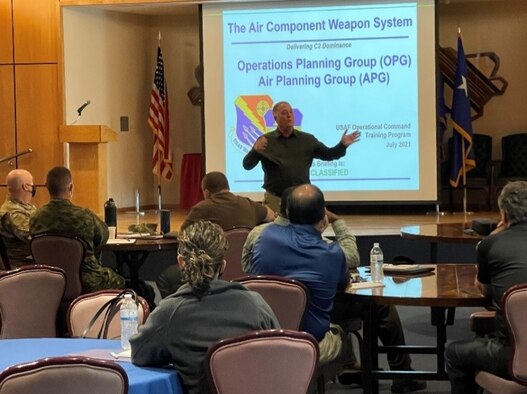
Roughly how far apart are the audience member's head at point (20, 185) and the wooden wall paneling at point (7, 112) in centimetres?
602

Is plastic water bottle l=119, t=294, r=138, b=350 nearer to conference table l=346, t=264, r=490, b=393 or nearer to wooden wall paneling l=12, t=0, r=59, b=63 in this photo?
conference table l=346, t=264, r=490, b=393

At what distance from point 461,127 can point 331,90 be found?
1.63 m

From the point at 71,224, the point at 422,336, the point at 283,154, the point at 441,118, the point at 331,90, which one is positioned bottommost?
the point at 422,336

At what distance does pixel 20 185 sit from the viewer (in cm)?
666

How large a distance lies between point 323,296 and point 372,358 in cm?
102

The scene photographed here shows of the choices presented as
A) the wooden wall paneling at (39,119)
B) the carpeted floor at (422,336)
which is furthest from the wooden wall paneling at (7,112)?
the carpeted floor at (422,336)

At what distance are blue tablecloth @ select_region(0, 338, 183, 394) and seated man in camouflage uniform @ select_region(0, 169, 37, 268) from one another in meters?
2.71

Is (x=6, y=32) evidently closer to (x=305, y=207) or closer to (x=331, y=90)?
(x=331, y=90)

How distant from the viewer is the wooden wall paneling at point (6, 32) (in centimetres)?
1252

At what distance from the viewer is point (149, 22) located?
14.7 m

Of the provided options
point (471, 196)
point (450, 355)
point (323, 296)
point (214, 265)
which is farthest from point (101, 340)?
point (471, 196)

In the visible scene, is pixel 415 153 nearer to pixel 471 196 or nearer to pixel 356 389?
pixel 471 196

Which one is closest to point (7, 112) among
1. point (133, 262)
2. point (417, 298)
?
point (133, 262)

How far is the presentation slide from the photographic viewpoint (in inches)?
474
